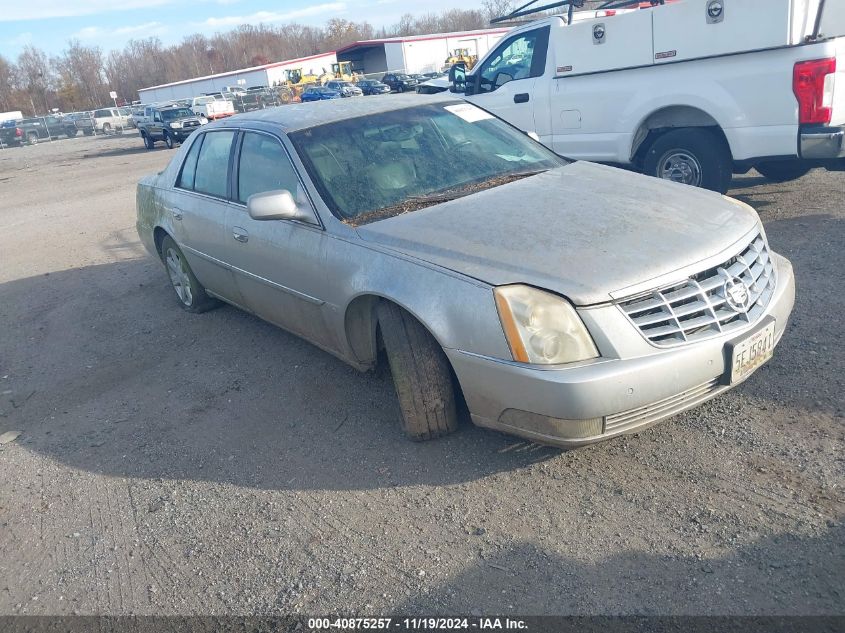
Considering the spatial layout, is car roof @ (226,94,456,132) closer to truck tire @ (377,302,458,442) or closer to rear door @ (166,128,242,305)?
rear door @ (166,128,242,305)

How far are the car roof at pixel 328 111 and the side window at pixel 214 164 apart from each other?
16 centimetres

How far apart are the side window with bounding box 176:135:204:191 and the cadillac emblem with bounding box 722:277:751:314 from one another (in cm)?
396

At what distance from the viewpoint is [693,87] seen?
6.58 meters

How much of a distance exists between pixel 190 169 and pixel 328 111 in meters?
1.51

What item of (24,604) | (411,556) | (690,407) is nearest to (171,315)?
(24,604)

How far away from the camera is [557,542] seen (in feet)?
9.30

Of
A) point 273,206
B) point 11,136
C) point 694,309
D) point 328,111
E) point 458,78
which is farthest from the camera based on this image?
point 11,136

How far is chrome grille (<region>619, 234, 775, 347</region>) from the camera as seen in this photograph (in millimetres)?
2957

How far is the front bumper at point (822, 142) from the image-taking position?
19.1 feet

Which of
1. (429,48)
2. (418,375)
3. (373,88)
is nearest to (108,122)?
(373,88)

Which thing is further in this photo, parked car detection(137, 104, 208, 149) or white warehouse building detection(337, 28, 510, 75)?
white warehouse building detection(337, 28, 510, 75)

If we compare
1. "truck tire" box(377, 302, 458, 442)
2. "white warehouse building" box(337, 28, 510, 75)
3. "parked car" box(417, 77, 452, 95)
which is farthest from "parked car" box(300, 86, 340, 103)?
"truck tire" box(377, 302, 458, 442)

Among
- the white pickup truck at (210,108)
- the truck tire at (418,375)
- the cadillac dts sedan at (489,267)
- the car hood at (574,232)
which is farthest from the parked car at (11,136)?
the truck tire at (418,375)

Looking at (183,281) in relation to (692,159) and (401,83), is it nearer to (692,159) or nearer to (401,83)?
(692,159)
